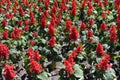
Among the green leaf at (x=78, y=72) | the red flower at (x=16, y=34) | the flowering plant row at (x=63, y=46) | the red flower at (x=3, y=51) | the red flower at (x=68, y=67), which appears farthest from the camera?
the red flower at (x=16, y=34)

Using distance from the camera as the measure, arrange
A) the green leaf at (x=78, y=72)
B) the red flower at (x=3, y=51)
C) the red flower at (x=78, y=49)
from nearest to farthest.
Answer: the green leaf at (x=78, y=72) → the red flower at (x=3, y=51) → the red flower at (x=78, y=49)

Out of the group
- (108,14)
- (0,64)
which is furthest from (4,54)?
(108,14)

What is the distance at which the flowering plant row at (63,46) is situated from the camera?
24.6ft

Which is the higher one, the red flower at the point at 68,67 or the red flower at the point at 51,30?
the red flower at the point at 51,30

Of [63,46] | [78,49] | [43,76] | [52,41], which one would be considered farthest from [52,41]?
[43,76]

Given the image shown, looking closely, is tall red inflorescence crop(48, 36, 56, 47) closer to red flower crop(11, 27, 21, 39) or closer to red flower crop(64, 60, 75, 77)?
red flower crop(11, 27, 21, 39)

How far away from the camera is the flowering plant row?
24.6ft

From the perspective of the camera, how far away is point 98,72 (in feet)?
24.5

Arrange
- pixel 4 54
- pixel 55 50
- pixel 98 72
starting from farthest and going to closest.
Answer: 1. pixel 55 50
2. pixel 4 54
3. pixel 98 72

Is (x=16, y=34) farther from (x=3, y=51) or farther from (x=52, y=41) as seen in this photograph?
(x=3, y=51)

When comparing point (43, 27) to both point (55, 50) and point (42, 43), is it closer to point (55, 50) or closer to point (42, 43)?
point (42, 43)

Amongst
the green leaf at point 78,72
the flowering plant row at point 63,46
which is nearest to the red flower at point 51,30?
the flowering plant row at point 63,46

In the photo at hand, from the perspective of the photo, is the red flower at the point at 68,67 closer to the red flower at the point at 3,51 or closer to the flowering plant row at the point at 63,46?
the flowering plant row at the point at 63,46

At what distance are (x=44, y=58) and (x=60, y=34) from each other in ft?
6.31
